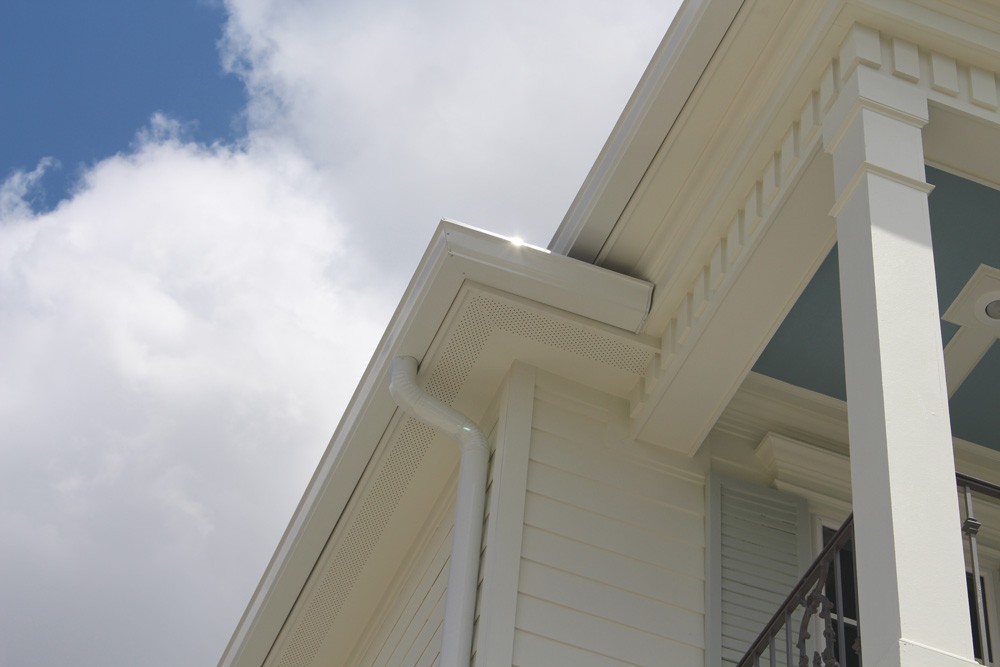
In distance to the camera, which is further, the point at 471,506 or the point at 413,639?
the point at 413,639

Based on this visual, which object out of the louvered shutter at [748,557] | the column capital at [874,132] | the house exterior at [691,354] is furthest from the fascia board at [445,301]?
the column capital at [874,132]

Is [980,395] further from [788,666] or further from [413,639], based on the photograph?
[413,639]

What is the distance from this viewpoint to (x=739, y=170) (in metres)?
6.44

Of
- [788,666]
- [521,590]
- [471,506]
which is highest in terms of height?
[471,506]

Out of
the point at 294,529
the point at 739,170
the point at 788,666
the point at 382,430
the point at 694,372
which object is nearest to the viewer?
the point at 788,666

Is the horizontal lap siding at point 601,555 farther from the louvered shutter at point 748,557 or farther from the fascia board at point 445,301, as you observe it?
the fascia board at point 445,301

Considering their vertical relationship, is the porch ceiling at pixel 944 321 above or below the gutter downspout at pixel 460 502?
above

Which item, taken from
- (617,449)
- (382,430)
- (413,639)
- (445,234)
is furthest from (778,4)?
(413,639)

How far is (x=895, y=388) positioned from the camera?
14.7 feet

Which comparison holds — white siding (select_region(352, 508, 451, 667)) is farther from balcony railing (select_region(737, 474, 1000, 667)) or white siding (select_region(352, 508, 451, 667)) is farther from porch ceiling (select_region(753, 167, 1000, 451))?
porch ceiling (select_region(753, 167, 1000, 451))

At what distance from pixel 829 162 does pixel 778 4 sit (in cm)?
71

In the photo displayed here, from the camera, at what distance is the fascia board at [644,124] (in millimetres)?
6129

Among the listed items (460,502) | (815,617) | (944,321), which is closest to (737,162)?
(944,321)

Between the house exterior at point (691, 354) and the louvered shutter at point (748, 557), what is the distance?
0.01 metres
